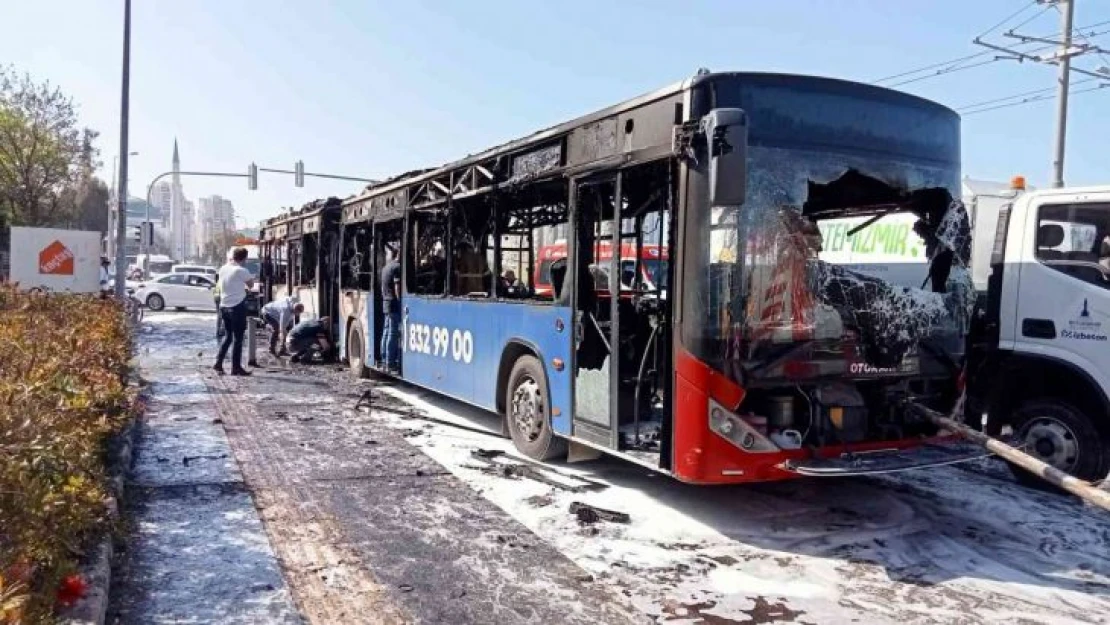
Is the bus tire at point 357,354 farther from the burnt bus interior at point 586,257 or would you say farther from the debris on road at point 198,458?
the debris on road at point 198,458

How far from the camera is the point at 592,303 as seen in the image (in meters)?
6.67

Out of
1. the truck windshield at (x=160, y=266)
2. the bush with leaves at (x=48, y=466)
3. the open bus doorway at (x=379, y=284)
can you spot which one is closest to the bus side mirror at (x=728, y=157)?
the bush with leaves at (x=48, y=466)

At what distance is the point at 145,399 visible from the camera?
10617 millimetres

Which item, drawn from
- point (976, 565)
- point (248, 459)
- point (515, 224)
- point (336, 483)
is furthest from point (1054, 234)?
point (248, 459)

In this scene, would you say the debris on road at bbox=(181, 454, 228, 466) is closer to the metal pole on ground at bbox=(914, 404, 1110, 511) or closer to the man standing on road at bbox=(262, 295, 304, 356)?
the metal pole on ground at bbox=(914, 404, 1110, 511)

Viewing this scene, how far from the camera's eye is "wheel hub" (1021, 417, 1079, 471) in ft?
22.6

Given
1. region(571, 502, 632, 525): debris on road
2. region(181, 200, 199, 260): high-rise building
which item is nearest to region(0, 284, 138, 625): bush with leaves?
region(571, 502, 632, 525): debris on road

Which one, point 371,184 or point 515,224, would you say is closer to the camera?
point 515,224

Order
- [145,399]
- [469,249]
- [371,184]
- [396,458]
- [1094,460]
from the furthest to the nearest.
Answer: [371,184], [145,399], [469,249], [396,458], [1094,460]

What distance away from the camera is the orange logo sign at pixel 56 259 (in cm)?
1462

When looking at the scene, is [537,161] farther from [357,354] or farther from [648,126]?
[357,354]

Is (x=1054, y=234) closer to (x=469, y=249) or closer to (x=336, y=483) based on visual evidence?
(x=469, y=249)

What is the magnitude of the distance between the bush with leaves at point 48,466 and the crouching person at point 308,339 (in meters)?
8.08

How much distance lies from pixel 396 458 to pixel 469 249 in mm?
2544
